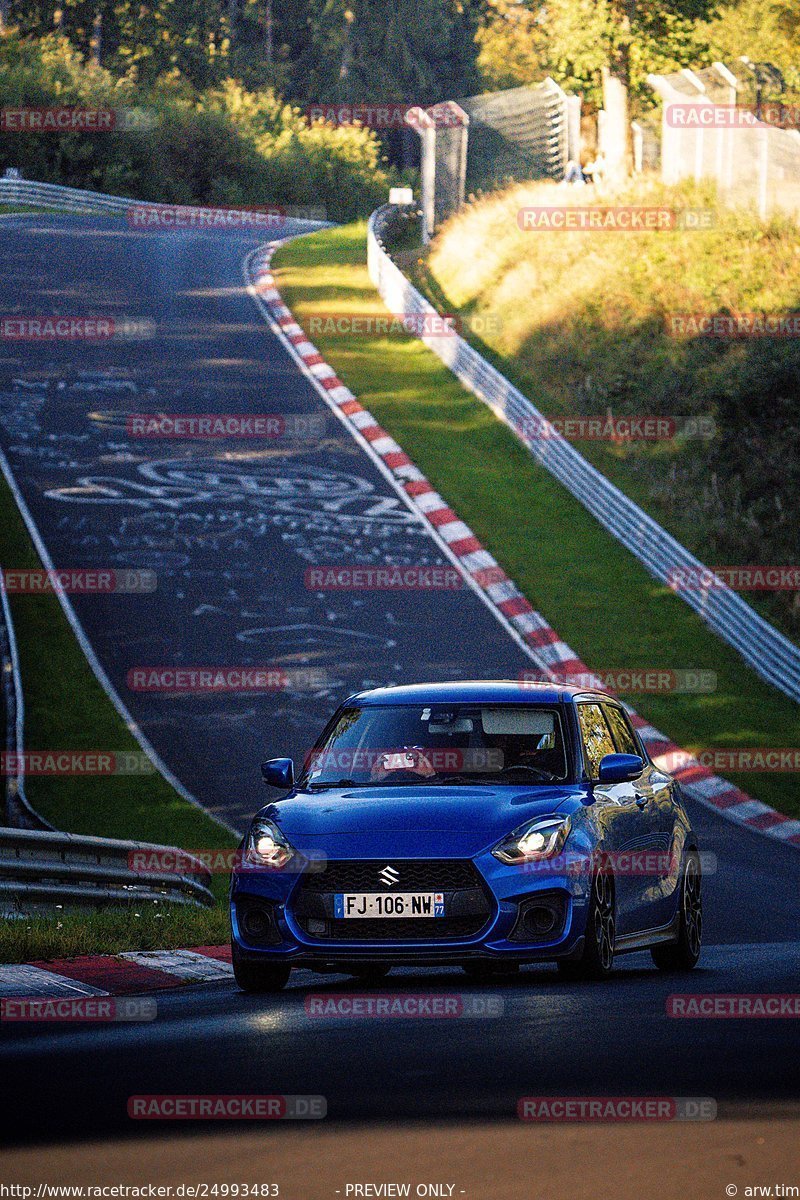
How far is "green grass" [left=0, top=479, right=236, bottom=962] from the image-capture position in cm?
1173

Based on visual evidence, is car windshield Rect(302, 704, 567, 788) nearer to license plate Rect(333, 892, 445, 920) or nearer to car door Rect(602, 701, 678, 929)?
car door Rect(602, 701, 678, 929)

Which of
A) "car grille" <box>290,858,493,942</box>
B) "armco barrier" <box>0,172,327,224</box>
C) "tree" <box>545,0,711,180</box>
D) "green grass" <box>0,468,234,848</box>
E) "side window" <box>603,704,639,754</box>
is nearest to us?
"car grille" <box>290,858,493,942</box>

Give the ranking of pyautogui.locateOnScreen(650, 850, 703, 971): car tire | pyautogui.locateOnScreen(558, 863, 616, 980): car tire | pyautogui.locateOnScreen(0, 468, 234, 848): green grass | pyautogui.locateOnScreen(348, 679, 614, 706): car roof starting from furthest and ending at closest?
pyautogui.locateOnScreen(0, 468, 234, 848): green grass → pyautogui.locateOnScreen(650, 850, 703, 971): car tire → pyautogui.locateOnScreen(348, 679, 614, 706): car roof → pyautogui.locateOnScreen(558, 863, 616, 980): car tire

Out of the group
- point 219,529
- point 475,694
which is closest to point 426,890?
point 475,694

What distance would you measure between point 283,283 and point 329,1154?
139 ft

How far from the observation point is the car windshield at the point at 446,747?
10.0 m

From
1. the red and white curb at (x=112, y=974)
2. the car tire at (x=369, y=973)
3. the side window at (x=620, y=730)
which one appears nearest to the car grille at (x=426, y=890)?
the car tire at (x=369, y=973)

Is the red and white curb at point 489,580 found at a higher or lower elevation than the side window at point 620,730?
lower

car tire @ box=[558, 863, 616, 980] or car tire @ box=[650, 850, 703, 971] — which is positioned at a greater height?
car tire @ box=[558, 863, 616, 980]

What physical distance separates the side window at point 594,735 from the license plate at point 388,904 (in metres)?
1.47

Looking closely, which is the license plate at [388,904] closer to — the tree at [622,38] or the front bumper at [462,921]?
the front bumper at [462,921]

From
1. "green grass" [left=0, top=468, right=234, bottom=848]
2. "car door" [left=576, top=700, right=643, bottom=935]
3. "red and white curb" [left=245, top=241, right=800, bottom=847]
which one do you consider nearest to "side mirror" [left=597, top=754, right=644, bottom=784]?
"car door" [left=576, top=700, right=643, bottom=935]

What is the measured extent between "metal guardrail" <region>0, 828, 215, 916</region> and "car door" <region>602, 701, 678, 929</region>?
12.1 feet

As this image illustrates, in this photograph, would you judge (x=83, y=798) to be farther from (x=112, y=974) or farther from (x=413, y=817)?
(x=413, y=817)
